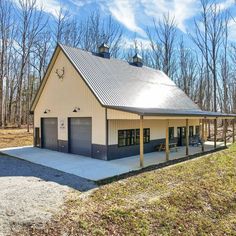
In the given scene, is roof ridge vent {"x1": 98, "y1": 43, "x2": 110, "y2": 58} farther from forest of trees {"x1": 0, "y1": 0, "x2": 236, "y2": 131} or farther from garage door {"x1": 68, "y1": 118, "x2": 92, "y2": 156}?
forest of trees {"x1": 0, "y1": 0, "x2": 236, "y2": 131}

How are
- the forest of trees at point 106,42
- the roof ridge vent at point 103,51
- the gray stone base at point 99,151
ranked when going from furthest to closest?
the forest of trees at point 106,42, the roof ridge vent at point 103,51, the gray stone base at point 99,151

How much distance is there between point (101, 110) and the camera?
11.9m

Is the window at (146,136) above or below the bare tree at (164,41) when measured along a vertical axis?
below

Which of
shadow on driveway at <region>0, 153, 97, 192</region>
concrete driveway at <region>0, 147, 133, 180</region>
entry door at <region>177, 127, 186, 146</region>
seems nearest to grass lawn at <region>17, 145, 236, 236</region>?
shadow on driveway at <region>0, 153, 97, 192</region>

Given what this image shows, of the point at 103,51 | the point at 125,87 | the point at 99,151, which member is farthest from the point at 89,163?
the point at 103,51

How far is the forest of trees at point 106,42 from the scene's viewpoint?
28.3 m

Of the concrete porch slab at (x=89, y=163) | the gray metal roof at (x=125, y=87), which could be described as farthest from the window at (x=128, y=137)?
the gray metal roof at (x=125, y=87)

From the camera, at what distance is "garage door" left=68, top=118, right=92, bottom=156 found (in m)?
12.7

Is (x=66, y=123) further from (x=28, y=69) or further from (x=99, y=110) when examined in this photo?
(x=28, y=69)

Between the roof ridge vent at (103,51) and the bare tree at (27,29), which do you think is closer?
the roof ridge vent at (103,51)

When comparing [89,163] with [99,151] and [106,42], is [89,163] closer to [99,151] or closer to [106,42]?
[99,151]

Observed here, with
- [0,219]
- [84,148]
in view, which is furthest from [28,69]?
[0,219]

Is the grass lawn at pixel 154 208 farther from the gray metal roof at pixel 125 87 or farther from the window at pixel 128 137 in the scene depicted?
the window at pixel 128 137

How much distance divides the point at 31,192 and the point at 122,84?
902 centimetres
